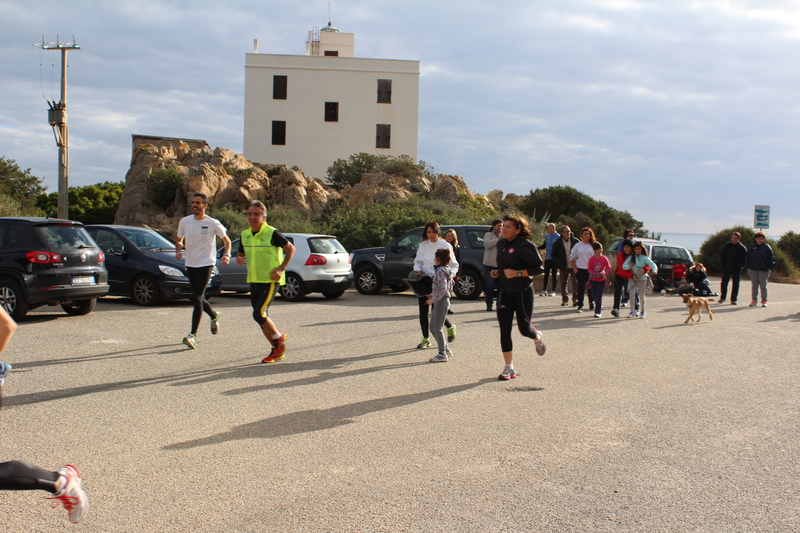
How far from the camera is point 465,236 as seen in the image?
15547 mm

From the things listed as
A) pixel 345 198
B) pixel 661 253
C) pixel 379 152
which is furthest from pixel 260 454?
pixel 379 152

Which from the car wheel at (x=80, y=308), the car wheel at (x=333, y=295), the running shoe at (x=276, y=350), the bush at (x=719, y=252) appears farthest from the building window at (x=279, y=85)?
the running shoe at (x=276, y=350)

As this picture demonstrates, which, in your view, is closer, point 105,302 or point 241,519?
point 241,519

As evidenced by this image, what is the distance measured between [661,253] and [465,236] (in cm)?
881

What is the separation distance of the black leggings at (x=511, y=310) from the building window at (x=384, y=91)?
4398cm

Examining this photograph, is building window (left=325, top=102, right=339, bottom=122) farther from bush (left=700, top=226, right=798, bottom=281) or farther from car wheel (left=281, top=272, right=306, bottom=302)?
car wheel (left=281, top=272, right=306, bottom=302)

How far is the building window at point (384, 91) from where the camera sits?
4916 centimetres

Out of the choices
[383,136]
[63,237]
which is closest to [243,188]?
[383,136]

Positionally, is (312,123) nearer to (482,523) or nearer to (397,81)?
(397,81)

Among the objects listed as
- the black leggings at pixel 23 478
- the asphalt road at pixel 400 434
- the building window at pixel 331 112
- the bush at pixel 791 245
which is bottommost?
the asphalt road at pixel 400 434

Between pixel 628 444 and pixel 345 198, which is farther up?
pixel 345 198

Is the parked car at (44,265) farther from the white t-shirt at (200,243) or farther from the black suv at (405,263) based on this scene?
the black suv at (405,263)

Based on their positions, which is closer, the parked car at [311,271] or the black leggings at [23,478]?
the black leggings at [23,478]

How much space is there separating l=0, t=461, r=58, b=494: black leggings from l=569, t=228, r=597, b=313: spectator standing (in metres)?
11.9
